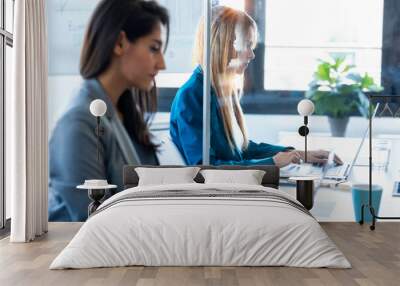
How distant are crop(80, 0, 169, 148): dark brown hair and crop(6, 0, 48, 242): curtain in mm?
1146

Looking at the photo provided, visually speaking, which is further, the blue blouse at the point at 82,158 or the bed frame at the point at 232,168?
the blue blouse at the point at 82,158

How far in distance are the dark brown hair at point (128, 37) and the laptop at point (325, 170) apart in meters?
1.70

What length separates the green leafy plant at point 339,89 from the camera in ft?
24.3

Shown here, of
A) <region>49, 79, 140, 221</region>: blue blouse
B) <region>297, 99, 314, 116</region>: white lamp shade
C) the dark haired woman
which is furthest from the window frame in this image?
<region>49, 79, 140, 221</region>: blue blouse

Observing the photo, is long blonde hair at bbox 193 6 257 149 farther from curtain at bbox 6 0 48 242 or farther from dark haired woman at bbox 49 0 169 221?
curtain at bbox 6 0 48 242

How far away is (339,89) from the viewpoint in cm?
742

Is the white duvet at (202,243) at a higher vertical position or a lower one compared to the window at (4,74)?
lower

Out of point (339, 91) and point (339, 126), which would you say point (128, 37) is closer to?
point (339, 91)

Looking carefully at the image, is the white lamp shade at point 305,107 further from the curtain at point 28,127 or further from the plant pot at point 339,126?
the curtain at point 28,127

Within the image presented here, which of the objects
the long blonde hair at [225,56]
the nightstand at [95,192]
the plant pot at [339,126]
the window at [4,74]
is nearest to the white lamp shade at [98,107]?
the nightstand at [95,192]

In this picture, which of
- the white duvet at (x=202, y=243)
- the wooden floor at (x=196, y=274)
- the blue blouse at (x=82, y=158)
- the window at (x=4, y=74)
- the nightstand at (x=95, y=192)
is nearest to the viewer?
the wooden floor at (x=196, y=274)

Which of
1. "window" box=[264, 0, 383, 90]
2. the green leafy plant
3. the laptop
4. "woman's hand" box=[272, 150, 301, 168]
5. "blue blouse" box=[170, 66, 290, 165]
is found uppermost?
"window" box=[264, 0, 383, 90]

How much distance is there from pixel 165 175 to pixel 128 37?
1837 mm

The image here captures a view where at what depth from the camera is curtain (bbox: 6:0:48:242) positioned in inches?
227
